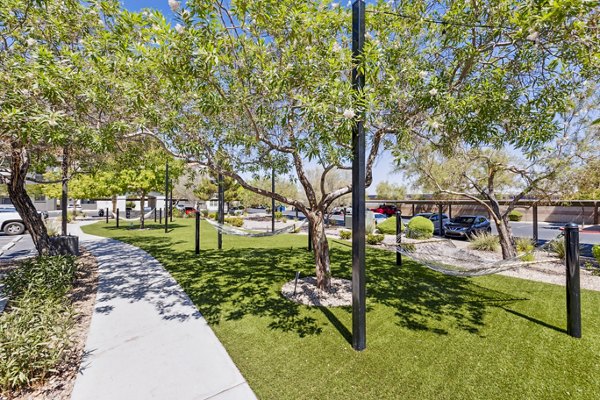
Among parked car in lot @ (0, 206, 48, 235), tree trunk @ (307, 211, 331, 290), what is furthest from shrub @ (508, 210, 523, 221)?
parked car in lot @ (0, 206, 48, 235)

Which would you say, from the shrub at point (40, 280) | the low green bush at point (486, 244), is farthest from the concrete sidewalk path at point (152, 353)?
the low green bush at point (486, 244)

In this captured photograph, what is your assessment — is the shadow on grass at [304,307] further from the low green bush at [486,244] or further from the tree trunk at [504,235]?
the low green bush at [486,244]

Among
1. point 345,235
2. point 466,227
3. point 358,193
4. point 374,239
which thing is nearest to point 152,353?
point 358,193

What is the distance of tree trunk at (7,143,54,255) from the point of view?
5492 mm

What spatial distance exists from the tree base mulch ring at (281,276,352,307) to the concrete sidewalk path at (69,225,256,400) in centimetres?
163

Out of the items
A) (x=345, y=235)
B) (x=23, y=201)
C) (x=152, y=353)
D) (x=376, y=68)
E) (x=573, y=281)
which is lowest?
(x=152, y=353)

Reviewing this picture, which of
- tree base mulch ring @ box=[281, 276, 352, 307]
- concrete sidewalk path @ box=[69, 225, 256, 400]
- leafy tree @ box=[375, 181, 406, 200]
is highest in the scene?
leafy tree @ box=[375, 181, 406, 200]

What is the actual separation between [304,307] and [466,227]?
11.8 metres

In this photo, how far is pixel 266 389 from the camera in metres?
2.47

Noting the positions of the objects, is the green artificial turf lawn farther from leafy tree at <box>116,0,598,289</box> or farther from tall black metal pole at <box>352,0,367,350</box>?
leafy tree at <box>116,0,598,289</box>

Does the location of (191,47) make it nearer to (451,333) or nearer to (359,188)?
(359,188)

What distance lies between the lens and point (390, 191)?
35.2 metres

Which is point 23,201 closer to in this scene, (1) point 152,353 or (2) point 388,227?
(1) point 152,353

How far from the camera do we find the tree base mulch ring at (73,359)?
95.3 inches
